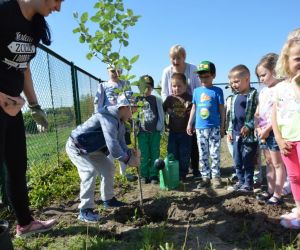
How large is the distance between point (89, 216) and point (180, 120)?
2.14 metres

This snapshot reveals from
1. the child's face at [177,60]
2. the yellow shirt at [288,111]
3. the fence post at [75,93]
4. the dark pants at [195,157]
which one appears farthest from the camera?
the fence post at [75,93]

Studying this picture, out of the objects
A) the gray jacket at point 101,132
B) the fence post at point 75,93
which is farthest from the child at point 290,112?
the fence post at point 75,93

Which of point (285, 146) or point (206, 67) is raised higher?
point (206, 67)

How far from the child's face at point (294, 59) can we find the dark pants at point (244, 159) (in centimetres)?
147

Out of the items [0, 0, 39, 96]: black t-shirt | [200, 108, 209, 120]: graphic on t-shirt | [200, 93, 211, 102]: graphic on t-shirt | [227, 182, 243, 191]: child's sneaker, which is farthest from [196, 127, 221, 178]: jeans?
[0, 0, 39, 96]: black t-shirt

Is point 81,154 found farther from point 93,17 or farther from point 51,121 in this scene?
point 51,121

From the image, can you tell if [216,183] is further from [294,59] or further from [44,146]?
[44,146]

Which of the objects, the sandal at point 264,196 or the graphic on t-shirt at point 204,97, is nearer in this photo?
the sandal at point 264,196

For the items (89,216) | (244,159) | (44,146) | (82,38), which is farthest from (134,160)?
(44,146)

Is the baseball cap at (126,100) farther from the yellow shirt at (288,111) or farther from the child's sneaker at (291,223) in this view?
the child's sneaker at (291,223)

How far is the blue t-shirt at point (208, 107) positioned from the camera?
4488 millimetres

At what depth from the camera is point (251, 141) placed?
402 cm

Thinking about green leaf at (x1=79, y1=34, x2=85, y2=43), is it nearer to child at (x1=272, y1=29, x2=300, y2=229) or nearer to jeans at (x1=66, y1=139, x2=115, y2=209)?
jeans at (x1=66, y1=139, x2=115, y2=209)

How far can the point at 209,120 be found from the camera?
4.48m
